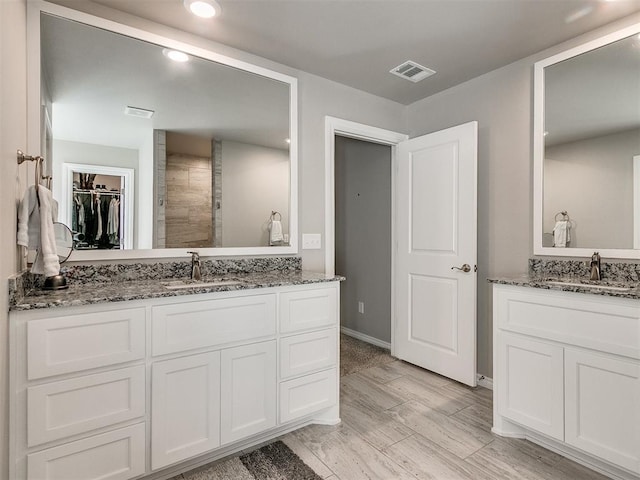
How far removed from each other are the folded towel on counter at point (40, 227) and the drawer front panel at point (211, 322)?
47cm

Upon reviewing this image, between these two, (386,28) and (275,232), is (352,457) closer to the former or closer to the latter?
(275,232)

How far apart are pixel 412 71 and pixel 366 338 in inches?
104

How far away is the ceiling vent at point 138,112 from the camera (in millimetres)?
2016

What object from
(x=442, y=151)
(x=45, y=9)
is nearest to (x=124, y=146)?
(x=45, y=9)

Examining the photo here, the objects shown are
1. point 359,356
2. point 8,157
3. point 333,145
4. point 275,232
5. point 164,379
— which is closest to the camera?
point 8,157

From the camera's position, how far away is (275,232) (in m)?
2.51

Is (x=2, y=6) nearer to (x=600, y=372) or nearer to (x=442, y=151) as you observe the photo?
(x=442, y=151)

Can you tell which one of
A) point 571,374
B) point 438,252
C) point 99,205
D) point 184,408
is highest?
point 99,205

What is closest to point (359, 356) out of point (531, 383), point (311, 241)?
point (311, 241)

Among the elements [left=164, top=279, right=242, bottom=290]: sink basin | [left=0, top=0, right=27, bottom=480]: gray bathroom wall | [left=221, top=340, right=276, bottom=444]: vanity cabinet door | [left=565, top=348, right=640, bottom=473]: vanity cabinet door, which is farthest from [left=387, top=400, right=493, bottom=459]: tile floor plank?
[left=0, top=0, right=27, bottom=480]: gray bathroom wall

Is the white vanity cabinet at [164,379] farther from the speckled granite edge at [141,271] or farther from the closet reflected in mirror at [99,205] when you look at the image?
the closet reflected in mirror at [99,205]

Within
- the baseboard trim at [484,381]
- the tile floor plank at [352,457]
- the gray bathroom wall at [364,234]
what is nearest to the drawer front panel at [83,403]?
the tile floor plank at [352,457]

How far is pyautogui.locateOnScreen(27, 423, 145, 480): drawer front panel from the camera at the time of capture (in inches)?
52.7

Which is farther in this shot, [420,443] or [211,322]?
[420,443]
